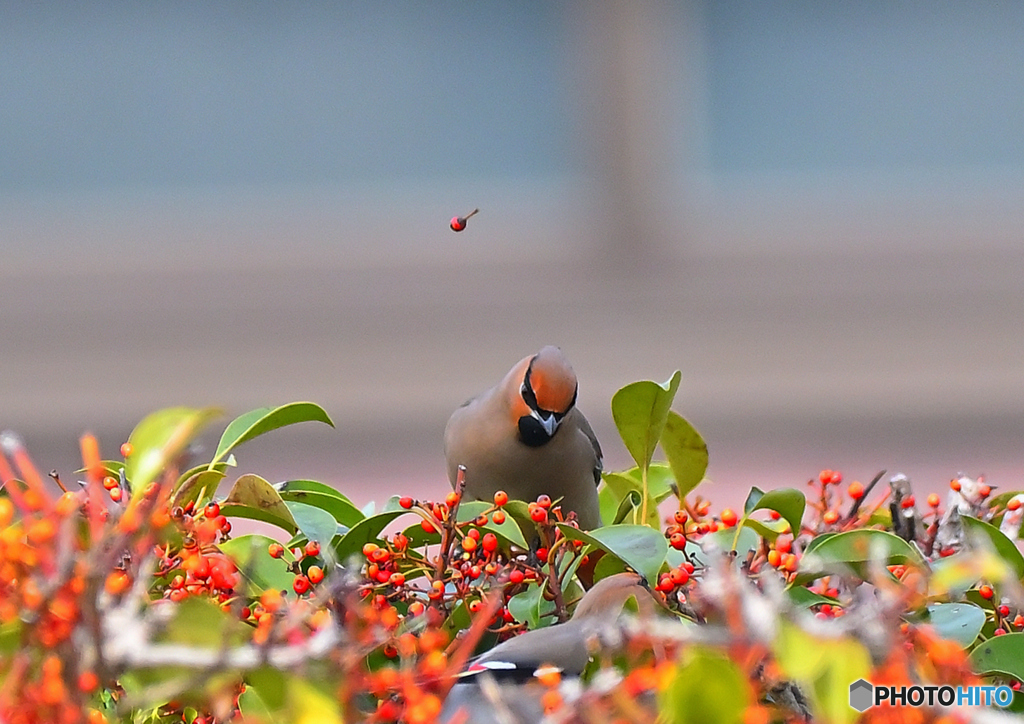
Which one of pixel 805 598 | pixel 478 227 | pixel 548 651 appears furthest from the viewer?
pixel 478 227

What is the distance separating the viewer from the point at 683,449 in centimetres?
124

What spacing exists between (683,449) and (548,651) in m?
0.39

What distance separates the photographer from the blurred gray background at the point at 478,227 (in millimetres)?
5727

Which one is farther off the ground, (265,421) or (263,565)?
(265,421)

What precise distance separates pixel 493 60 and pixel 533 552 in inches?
191

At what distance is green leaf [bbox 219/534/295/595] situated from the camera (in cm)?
105

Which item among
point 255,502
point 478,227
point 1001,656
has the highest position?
point 478,227

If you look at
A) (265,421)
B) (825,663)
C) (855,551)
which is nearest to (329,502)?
(265,421)

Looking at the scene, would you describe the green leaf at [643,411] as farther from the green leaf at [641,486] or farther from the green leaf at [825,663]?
the green leaf at [825,663]

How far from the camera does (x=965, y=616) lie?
944mm

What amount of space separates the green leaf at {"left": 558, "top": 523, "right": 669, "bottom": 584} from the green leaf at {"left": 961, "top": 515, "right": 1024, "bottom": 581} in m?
0.23

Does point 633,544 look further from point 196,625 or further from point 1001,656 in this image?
point 196,625

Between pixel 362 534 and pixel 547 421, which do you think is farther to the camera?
pixel 547 421

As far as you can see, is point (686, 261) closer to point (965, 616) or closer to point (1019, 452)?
point (1019, 452)
